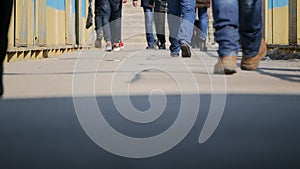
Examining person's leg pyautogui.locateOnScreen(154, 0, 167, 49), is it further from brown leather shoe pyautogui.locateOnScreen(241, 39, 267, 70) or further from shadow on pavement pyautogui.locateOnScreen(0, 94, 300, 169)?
shadow on pavement pyautogui.locateOnScreen(0, 94, 300, 169)

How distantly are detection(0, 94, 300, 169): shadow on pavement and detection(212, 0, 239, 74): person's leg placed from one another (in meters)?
0.83

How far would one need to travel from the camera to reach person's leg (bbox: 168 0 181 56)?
21.8 ft

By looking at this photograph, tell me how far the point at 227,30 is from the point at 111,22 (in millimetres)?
5794

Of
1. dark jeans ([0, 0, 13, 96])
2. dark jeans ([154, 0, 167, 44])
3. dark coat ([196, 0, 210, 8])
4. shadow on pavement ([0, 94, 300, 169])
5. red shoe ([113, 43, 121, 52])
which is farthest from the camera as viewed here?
dark jeans ([154, 0, 167, 44])

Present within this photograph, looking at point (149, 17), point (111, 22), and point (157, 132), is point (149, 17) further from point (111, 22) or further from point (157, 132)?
point (157, 132)

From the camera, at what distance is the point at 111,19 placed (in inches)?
360

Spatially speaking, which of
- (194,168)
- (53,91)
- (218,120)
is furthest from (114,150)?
(53,91)

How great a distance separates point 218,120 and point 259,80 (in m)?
1.64

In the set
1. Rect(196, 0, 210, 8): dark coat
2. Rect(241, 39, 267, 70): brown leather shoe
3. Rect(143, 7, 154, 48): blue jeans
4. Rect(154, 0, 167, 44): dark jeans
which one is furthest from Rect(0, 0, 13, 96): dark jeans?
Rect(143, 7, 154, 48): blue jeans

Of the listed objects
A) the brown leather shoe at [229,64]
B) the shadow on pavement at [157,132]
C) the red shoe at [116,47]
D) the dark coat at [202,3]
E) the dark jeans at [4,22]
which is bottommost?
the shadow on pavement at [157,132]

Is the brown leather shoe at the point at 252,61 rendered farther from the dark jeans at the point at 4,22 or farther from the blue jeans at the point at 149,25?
the blue jeans at the point at 149,25

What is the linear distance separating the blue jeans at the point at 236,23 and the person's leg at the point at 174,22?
10.1ft

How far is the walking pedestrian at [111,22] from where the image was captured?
898 centimetres

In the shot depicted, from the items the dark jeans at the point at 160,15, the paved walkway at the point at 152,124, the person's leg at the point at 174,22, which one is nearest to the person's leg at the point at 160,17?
the dark jeans at the point at 160,15
